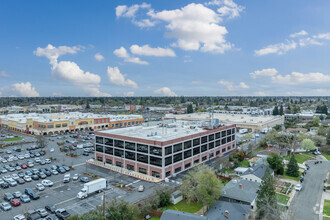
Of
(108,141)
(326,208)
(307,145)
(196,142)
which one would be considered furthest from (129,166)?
(307,145)

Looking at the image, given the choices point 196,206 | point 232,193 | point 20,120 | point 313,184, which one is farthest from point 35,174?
point 20,120

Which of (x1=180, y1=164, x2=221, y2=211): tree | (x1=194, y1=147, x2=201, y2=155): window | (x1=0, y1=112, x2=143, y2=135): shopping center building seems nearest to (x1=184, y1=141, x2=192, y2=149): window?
(x1=194, y1=147, x2=201, y2=155): window

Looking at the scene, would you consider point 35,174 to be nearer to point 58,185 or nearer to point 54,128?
point 58,185

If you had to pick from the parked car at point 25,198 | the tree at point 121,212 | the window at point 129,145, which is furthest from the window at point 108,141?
the tree at point 121,212

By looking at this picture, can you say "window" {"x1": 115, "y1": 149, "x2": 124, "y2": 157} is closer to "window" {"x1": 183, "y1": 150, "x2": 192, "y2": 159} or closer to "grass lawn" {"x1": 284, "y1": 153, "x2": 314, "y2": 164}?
"window" {"x1": 183, "y1": 150, "x2": 192, "y2": 159}

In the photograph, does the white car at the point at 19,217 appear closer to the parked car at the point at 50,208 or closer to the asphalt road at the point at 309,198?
the parked car at the point at 50,208

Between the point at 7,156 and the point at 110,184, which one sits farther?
the point at 7,156
